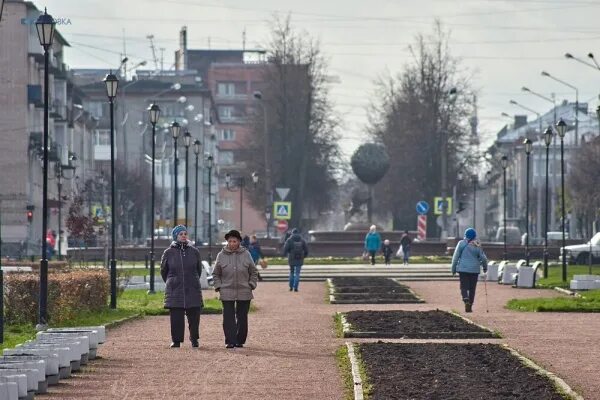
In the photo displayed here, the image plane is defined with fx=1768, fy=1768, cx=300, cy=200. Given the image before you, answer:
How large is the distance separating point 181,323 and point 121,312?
1047cm

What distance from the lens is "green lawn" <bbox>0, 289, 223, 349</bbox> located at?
26000 mm

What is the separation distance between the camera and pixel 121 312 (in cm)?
3388

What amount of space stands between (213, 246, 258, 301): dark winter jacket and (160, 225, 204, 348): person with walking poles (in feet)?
1.21

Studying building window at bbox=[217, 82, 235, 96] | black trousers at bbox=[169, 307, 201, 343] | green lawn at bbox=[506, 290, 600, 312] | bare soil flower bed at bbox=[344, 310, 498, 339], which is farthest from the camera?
building window at bbox=[217, 82, 235, 96]

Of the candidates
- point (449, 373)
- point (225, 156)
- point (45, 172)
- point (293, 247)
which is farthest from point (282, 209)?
point (225, 156)

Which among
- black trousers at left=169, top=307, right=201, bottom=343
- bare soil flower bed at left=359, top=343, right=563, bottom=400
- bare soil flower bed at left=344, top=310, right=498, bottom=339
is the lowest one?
bare soil flower bed at left=359, top=343, right=563, bottom=400

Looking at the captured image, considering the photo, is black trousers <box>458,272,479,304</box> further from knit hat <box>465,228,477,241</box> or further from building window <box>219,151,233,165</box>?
building window <box>219,151,233,165</box>

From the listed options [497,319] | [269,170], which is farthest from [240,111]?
[497,319]

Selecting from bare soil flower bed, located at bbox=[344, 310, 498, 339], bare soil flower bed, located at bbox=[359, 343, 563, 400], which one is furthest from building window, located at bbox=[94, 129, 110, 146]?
bare soil flower bed, located at bbox=[359, 343, 563, 400]

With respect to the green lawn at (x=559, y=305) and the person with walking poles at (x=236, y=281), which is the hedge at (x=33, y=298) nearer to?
the person with walking poles at (x=236, y=281)

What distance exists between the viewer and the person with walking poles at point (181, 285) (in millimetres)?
23656

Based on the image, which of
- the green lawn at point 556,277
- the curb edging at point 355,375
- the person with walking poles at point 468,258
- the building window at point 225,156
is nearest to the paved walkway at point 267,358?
the curb edging at point 355,375

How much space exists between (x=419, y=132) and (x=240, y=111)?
84599 millimetres

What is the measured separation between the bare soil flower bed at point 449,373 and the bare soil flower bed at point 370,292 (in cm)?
1661
